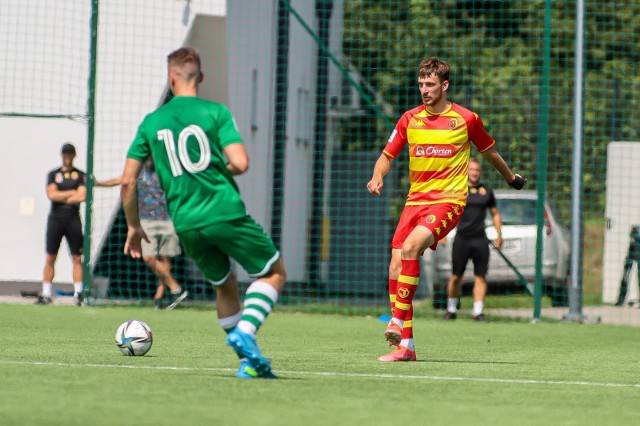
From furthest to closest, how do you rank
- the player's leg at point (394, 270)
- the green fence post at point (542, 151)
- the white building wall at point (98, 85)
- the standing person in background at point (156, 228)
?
the white building wall at point (98, 85) < the standing person in background at point (156, 228) < the green fence post at point (542, 151) < the player's leg at point (394, 270)

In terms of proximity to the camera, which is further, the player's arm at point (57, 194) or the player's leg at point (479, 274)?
the player's arm at point (57, 194)

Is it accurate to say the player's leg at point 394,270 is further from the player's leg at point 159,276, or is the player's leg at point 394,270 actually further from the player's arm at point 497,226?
the player's leg at point 159,276

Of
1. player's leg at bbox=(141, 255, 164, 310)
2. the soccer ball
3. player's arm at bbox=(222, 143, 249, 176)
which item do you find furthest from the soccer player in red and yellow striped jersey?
player's leg at bbox=(141, 255, 164, 310)

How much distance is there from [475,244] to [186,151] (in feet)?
33.7

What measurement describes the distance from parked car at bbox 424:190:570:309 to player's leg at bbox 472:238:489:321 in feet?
4.08

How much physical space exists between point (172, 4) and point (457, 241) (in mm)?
5904

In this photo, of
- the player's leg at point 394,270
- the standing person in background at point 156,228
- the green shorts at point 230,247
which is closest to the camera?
the green shorts at point 230,247

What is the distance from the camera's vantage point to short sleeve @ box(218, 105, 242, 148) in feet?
25.7

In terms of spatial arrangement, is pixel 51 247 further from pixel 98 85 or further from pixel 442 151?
pixel 442 151

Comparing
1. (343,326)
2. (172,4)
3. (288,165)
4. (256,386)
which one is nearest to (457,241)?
(343,326)

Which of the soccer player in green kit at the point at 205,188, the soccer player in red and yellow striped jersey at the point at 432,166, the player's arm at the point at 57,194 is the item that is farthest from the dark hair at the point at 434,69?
the player's arm at the point at 57,194

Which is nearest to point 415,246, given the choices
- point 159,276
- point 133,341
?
point 133,341

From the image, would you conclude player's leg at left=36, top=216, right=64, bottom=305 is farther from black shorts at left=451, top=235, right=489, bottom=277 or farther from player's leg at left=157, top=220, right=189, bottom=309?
black shorts at left=451, top=235, right=489, bottom=277

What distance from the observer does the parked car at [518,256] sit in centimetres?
1903
